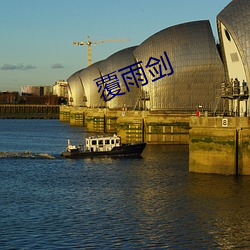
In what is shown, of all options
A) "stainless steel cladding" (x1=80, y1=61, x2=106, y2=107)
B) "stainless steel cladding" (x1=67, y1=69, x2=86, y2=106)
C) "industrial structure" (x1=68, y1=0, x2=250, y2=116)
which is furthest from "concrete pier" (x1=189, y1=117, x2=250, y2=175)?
"stainless steel cladding" (x1=67, y1=69, x2=86, y2=106)

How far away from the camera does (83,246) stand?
2952 centimetres

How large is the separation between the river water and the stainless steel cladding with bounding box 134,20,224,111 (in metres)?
28.0

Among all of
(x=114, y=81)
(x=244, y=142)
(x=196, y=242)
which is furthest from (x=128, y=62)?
(x=196, y=242)

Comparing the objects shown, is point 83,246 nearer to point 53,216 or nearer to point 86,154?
point 53,216

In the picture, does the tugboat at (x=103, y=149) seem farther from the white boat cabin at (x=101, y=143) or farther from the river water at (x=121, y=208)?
the river water at (x=121, y=208)

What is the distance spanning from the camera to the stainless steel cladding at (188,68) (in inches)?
3255

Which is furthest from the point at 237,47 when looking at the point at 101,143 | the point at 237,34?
the point at 101,143

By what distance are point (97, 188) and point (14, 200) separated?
6692 millimetres

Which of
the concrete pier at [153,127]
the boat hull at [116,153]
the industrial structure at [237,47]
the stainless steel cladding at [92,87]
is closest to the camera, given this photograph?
the industrial structure at [237,47]

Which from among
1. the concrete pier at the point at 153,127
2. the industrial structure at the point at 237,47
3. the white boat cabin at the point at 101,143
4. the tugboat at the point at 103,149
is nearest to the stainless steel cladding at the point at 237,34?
the industrial structure at the point at 237,47

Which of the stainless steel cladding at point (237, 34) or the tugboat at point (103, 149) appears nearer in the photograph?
the stainless steel cladding at point (237, 34)

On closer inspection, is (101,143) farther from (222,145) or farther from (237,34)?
(222,145)

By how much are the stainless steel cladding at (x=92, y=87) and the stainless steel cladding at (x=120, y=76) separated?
21.6m

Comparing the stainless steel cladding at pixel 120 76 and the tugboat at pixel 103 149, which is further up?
the stainless steel cladding at pixel 120 76
